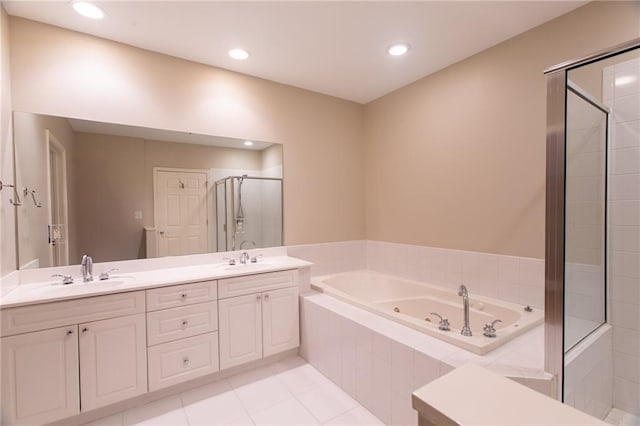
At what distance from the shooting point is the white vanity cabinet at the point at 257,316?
7.44 feet

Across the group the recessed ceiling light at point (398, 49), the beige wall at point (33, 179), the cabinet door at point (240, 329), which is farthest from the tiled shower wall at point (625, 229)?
the beige wall at point (33, 179)

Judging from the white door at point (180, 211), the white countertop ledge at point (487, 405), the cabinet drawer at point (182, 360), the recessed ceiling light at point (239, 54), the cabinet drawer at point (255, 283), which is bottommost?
the cabinet drawer at point (182, 360)

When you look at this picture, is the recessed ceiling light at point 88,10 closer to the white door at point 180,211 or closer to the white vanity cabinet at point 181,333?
the white door at point 180,211

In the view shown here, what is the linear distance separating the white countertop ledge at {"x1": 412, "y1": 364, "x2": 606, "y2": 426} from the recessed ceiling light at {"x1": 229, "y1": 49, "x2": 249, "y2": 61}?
265 centimetres

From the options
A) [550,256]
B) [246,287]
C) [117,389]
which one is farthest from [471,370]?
[117,389]

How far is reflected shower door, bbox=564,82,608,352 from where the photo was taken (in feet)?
4.75

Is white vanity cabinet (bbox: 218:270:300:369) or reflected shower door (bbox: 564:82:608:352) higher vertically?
reflected shower door (bbox: 564:82:608:352)

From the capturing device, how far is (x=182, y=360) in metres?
2.09

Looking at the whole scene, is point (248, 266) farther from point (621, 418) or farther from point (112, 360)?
point (621, 418)

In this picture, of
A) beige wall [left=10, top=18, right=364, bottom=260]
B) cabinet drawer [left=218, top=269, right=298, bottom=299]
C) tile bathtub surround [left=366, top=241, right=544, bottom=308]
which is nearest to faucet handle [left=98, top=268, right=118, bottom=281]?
cabinet drawer [left=218, top=269, right=298, bottom=299]

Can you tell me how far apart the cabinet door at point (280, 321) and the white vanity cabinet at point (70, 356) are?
2.85 feet

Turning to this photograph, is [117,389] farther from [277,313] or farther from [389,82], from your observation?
[389,82]

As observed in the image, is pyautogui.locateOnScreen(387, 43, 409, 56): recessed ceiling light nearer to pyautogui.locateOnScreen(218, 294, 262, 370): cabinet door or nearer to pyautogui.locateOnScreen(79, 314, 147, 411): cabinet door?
pyautogui.locateOnScreen(218, 294, 262, 370): cabinet door

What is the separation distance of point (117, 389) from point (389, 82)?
338cm
